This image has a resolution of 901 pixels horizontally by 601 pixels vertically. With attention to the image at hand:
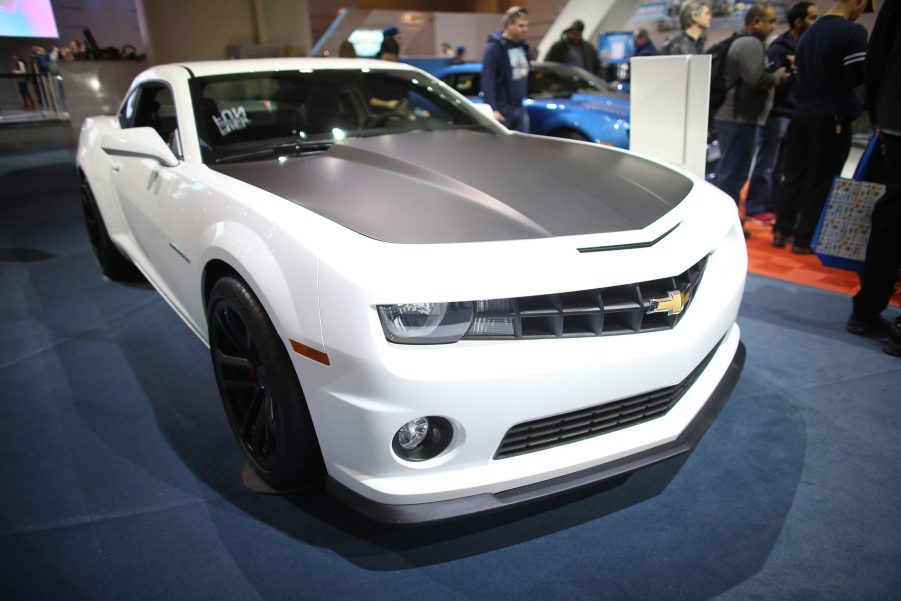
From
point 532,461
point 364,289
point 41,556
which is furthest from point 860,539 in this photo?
point 41,556

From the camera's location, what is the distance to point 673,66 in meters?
3.25

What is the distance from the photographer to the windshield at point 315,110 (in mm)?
2297

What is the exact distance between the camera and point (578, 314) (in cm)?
142

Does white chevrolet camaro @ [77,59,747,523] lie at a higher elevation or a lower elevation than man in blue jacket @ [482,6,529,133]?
lower

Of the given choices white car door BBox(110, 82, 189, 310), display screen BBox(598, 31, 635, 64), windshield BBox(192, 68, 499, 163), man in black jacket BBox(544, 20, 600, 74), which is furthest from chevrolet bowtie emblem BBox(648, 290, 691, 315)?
display screen BBox(598, 31, 635, 64)

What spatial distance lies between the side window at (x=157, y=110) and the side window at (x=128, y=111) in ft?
0.19

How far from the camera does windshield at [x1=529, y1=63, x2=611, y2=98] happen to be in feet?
21.5

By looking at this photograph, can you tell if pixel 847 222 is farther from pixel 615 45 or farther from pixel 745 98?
pixel 615 45

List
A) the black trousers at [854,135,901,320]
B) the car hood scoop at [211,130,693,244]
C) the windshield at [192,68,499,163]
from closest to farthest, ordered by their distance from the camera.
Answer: the car hood scoop at [211,130,693,244] → the windshield at [192,68,499,163] → the black trousers at [854,135,901,320]

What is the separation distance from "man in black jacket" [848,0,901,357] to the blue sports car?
2.53 metres

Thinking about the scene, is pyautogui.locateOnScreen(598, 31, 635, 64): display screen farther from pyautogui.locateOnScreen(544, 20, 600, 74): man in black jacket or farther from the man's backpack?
the man's backpack

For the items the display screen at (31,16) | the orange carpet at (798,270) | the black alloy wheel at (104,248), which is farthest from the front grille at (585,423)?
the display screen at (31,16)

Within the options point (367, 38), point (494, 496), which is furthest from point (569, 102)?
point (367, 38)

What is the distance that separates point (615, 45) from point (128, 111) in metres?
10.7
